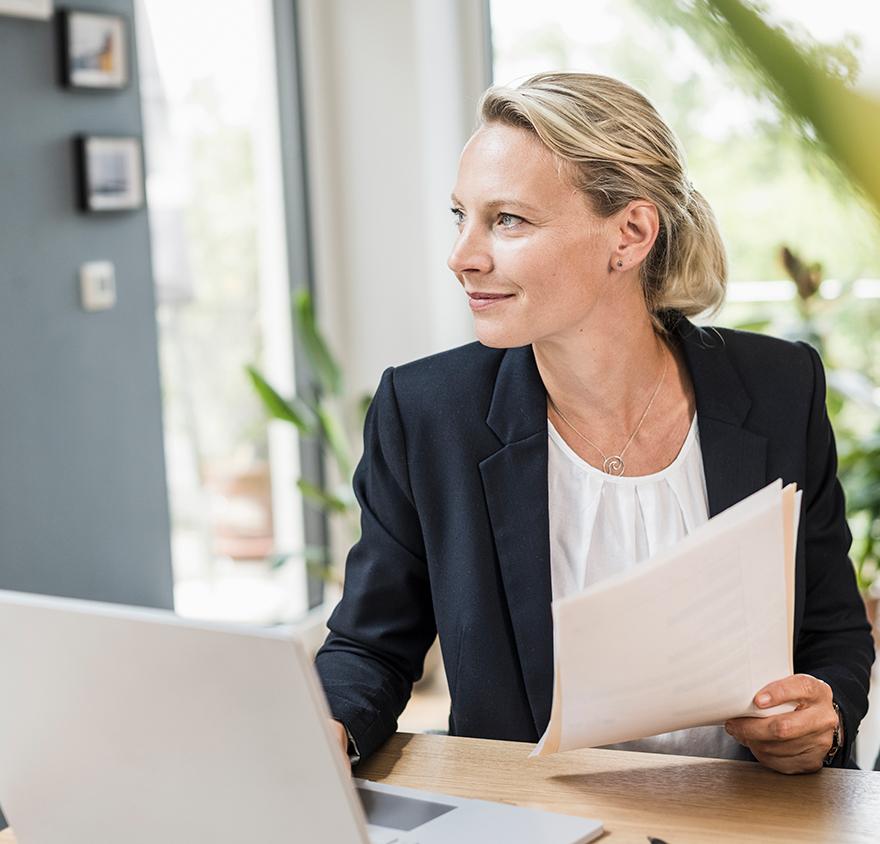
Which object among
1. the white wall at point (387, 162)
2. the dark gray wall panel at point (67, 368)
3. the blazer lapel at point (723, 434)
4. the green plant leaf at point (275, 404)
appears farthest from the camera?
the white wall at point (387, 162)

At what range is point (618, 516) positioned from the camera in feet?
4.77

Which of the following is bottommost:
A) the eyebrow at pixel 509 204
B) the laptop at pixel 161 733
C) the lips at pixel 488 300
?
the laptop at pixel 161 733

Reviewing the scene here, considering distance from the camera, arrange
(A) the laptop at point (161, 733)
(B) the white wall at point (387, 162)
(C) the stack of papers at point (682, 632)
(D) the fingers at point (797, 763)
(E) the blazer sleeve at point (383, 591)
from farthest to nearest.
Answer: (B) the white wall at point (387, 162)
(E) the blazer sleeve at point (383, 591)
(D) the fingers at point (797, 763)
(C) the stack of papers at point (682, 632)
(A) the laptop at point (161, 733)

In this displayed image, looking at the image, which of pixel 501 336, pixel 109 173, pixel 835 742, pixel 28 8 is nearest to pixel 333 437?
pixel 109 173

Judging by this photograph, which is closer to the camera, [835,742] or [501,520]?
[835,742]

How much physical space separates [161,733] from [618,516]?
784mm

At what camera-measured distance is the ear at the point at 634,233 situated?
1.44 metres

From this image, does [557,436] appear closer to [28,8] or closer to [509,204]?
[509,204]

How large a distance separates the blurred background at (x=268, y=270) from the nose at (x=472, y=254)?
1361mm

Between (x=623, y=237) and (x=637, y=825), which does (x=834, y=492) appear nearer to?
(x=623, y=237)

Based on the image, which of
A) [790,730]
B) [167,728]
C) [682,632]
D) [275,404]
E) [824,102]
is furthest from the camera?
[275,404]

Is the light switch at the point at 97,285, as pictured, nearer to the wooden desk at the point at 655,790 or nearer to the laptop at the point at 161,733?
the wooden desk at the point at 655,790

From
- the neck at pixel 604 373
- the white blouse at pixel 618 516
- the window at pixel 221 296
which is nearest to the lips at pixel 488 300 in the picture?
the neck at pixel 604 373

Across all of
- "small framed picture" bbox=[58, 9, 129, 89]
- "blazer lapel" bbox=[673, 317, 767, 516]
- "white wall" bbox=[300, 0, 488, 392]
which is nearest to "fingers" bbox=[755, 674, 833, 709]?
"blazer lapel" bbox=[673, 317, 767, 516]
